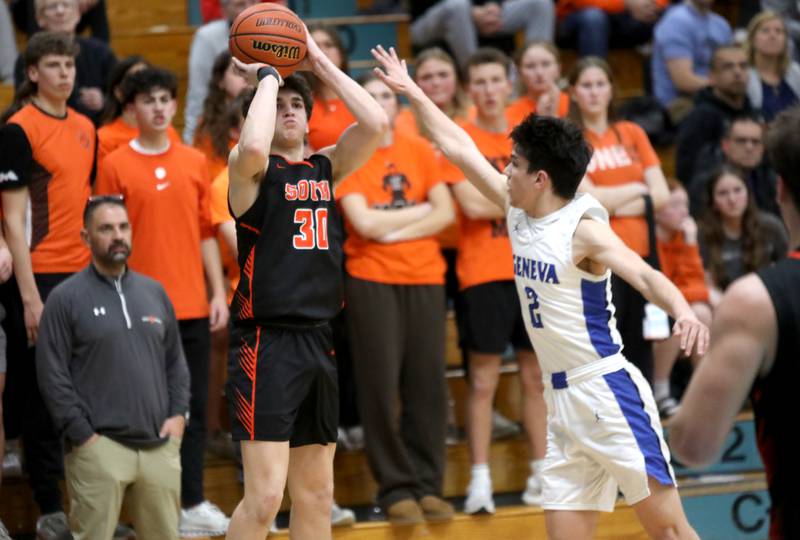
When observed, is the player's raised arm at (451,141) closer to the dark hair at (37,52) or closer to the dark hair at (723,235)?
the dark hair at (37,52)

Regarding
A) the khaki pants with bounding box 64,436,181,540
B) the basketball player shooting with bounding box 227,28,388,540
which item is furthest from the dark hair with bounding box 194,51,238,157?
the basketball player shooting with bounding box 227,28,388,540

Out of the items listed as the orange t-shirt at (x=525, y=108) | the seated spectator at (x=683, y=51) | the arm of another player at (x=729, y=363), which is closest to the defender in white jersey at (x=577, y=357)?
the arm of another player at (x=729, y=363)

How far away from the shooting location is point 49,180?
619 cm

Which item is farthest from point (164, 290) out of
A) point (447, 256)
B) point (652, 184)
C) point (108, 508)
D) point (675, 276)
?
point (675, 276)

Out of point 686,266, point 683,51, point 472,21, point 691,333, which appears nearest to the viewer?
point 691,333

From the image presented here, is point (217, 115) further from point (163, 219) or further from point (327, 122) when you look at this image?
point (163, 219)

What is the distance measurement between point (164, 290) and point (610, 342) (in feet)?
7.32

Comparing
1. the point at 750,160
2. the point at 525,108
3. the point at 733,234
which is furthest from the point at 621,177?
the point at 750,160

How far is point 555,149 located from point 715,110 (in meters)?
4.21

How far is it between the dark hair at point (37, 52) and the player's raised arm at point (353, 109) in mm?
1787

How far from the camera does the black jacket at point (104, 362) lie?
5.54 m

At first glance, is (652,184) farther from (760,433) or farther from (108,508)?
(760,433)

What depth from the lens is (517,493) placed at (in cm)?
695

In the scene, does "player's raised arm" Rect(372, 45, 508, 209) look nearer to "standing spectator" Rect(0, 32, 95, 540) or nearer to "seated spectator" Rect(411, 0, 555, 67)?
"standing spectator" Rect(0, 32, 95, 540)
